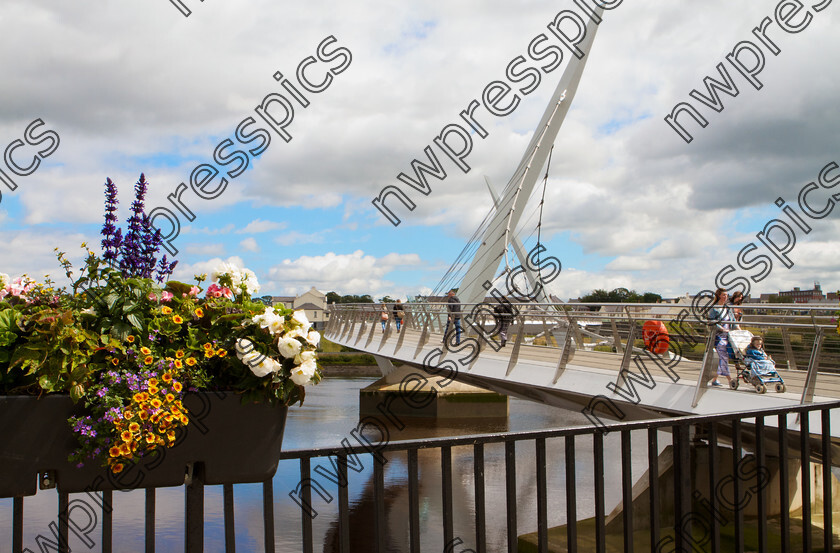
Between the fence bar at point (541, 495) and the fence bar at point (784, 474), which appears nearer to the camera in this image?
the fence bar at point (541, 495)

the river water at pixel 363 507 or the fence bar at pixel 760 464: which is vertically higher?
the fence bar at pixel 760 464

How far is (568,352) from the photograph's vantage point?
12.6 metres

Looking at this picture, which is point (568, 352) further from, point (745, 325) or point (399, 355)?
point (399, 355)

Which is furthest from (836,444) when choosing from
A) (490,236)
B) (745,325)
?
(490,236)

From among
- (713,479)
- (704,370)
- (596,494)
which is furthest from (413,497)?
(704,370)

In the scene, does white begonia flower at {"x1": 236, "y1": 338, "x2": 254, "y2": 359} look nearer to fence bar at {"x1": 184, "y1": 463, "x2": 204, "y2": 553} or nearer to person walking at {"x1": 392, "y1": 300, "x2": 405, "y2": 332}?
fence bar at {"x1": 184, "y1": 463, "x2": 204, "y2": 553}

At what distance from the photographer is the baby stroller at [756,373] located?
9258mm

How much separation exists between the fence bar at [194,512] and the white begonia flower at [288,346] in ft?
1.48

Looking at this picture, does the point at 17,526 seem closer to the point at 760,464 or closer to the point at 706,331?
the point at 760,464

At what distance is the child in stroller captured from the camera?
30.4 ft

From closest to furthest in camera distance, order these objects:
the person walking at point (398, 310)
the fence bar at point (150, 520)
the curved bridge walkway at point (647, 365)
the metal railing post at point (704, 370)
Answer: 1. the fence bar at point (150, 520)
2. the curved bridge walkway at point (647, 365)
3. the metal railing post at point (704, 370)
4. the person walking at point (398, 310)

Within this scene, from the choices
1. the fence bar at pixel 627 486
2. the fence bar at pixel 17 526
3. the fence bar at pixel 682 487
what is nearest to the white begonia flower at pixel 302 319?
the fence bar at pixel 17 526

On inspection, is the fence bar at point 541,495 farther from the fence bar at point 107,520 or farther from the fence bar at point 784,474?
the fence bar at point 107,520

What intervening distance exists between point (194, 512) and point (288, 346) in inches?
25.3
